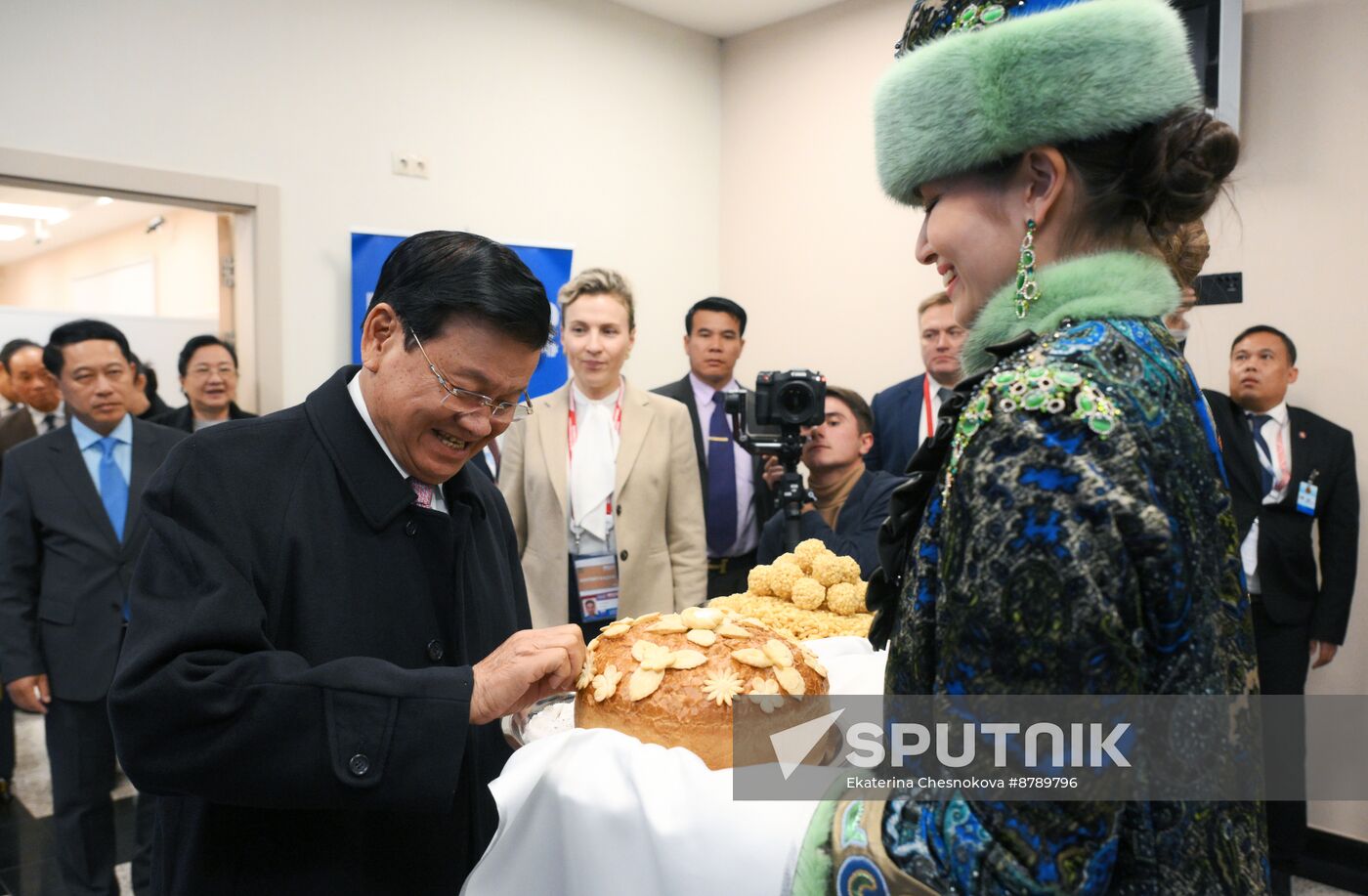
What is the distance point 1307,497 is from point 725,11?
392 cm

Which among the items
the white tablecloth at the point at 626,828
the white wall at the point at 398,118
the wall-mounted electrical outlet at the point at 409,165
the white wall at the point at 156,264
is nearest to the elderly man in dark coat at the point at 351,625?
the white tablecloth at the point at 626,828

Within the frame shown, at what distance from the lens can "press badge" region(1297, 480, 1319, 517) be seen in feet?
11.6

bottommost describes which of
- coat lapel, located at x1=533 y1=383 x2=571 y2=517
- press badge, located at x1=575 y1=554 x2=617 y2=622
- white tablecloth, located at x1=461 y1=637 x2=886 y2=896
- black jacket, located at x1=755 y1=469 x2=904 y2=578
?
press badge, located at x1=575 y1=554 x2=617 y2=622

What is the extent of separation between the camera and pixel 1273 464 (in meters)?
3.64

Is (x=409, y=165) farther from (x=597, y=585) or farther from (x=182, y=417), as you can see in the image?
(x=597, y=585)

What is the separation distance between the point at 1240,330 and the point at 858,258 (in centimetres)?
195

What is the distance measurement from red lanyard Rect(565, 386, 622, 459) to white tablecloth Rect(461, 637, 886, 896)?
213 cm

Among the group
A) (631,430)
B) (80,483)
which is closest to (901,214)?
(631,430)

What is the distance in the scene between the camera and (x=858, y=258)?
17.0ft

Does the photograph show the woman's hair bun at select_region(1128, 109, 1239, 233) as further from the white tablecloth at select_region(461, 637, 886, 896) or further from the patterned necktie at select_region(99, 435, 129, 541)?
the patterned necktie at select_region(99, 435, 129, 541)

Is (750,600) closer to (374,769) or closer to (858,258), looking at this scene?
(374,769)

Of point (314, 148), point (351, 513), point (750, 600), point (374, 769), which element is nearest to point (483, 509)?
point (351, 513)

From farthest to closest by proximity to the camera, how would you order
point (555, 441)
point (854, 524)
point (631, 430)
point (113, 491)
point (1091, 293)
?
1. point (631, 430)
2. point (555, 441)
3. point (113, 491)
4. point (854, 524)
5. point (1091, 293)

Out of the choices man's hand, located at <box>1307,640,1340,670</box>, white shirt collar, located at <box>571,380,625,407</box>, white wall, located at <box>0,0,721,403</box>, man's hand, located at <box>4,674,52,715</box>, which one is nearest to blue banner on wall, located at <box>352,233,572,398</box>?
white wall, located at <box>0,0,721,403</box>
